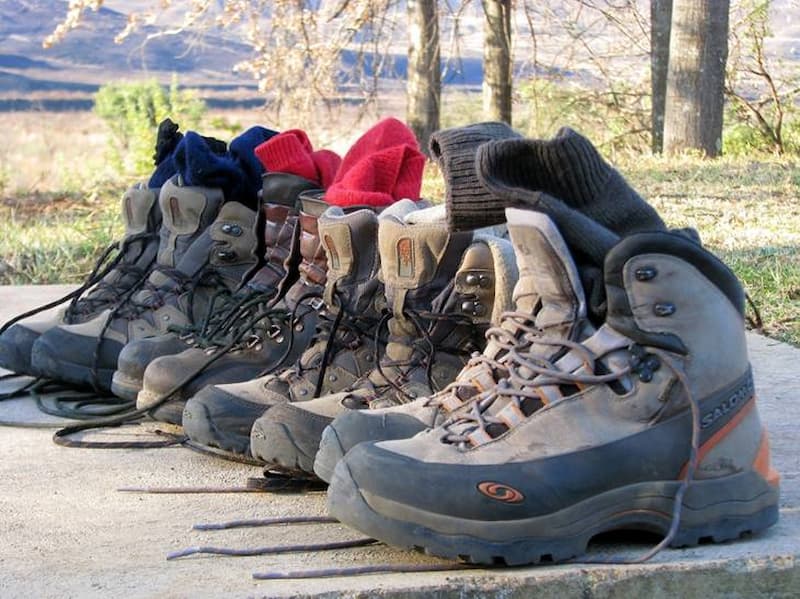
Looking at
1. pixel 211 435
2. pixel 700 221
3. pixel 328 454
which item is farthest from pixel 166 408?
pixel 700 221

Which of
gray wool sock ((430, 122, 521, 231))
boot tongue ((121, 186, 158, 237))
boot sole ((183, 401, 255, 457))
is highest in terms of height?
gray wool sock ((430, 122, 521, 231))

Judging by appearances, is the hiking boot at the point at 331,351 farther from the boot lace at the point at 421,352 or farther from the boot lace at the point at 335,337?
the boot lace at the point at 421,352

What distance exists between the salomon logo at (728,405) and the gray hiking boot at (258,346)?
111cm

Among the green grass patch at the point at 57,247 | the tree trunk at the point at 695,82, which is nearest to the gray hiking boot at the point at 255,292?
the green grass patch at the point at 57,247

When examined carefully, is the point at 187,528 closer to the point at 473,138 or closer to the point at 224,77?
the point at 473,138

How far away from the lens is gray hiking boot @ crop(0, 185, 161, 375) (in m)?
3.52

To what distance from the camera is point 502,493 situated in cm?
172

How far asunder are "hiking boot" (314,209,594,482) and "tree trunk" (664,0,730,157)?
7766 mm

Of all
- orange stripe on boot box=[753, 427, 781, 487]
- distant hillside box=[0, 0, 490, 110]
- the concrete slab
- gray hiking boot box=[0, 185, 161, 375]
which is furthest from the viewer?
distant hillside box=[0, 0, 490, 110]

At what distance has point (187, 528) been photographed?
2055 millimetres

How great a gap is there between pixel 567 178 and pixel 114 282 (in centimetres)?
210

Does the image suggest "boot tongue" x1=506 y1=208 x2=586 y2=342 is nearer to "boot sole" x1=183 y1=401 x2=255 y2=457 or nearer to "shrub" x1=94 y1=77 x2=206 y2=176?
"boot sole" x1=183 y1=401 x2=255 y2=457

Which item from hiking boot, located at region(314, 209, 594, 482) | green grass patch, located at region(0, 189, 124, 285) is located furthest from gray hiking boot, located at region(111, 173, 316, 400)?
green grass patch, located at region(0, 189, 124, 285)

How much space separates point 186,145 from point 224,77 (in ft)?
157
